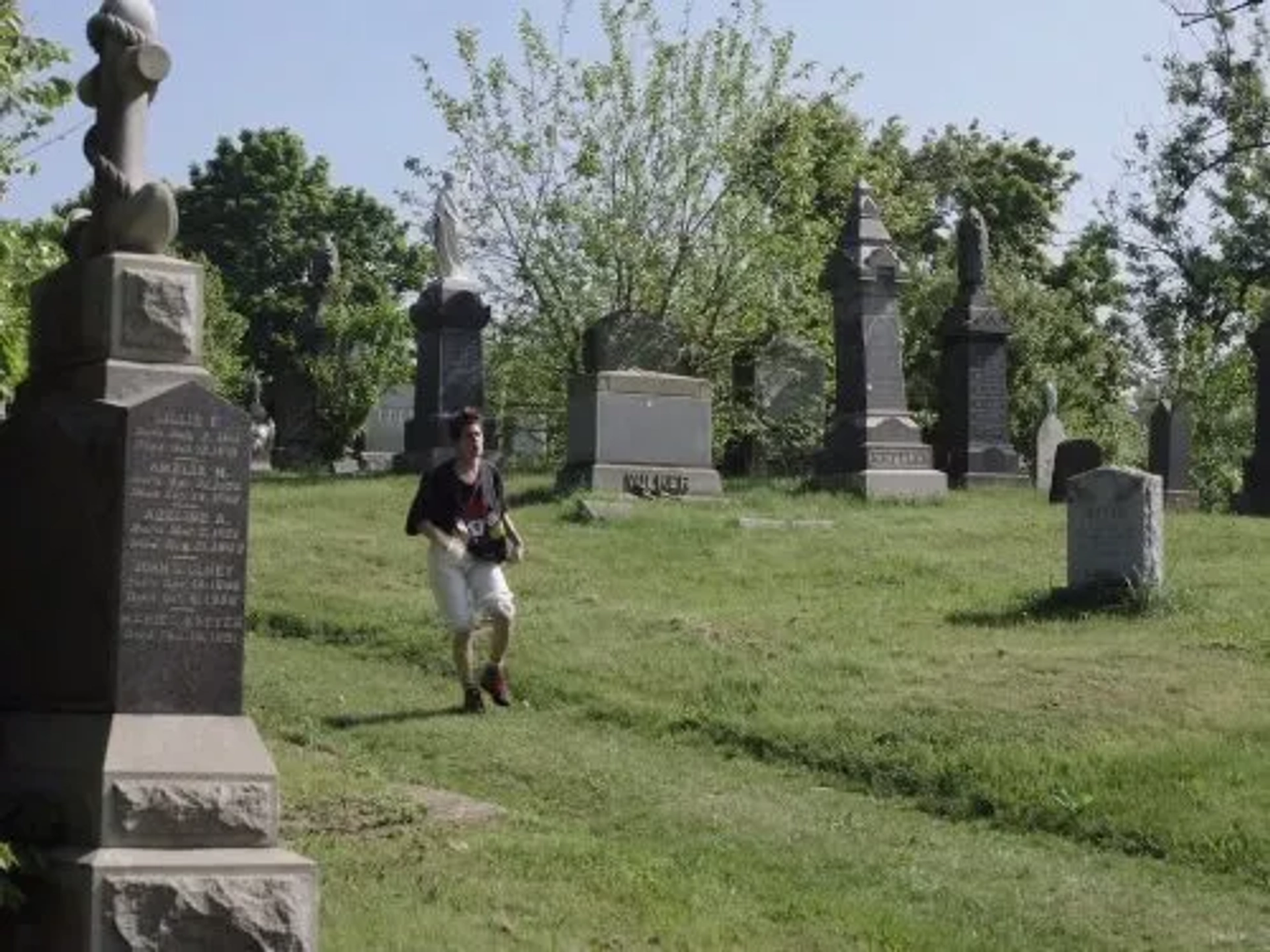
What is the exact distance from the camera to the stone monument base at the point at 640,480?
24.3 m

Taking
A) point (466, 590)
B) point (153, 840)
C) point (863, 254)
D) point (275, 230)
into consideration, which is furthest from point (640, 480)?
point (275, 230)

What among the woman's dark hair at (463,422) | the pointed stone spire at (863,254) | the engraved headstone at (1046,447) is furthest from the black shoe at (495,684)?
the engraved headstone at (1046,447)

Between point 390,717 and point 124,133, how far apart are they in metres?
5.44

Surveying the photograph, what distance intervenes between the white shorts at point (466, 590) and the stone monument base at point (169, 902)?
5509 mm

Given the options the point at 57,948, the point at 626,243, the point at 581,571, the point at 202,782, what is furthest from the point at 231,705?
the point at 626,243

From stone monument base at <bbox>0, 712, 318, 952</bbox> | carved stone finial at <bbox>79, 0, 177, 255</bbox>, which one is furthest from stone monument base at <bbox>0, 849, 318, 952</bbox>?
carved stone finial at <bbox>79, 0, 177, 255</bbox>

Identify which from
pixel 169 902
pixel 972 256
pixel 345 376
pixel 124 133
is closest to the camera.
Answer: pixel 169 902

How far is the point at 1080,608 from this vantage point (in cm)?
1591

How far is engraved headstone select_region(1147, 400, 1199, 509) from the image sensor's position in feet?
97.7

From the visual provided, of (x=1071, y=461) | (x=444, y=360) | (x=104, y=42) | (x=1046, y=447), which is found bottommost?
(x=1071, y=461)

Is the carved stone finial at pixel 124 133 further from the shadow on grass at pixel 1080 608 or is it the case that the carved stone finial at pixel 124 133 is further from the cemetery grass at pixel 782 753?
the shadow on grass at pixel 1080 608

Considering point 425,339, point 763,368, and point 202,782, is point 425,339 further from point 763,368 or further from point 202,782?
point 202,782

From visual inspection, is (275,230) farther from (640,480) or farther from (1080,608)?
(1080,608)

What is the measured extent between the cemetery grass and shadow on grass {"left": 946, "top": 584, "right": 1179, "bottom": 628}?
6cm
